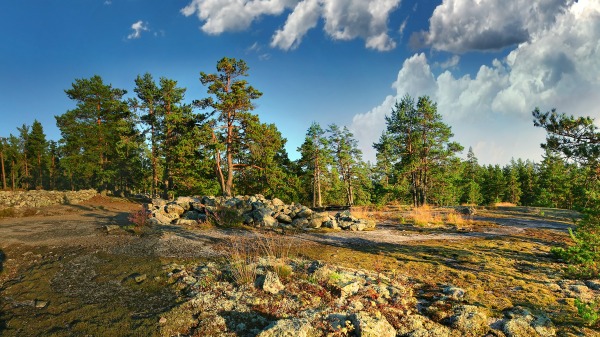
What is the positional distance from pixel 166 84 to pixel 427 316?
32.4 m

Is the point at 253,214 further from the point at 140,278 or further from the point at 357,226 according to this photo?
the point at 140,278

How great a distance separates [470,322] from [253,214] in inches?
459

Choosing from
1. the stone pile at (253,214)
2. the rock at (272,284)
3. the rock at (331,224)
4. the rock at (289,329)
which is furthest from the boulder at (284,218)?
A: the rock at (289,329)

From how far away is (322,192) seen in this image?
38969mm

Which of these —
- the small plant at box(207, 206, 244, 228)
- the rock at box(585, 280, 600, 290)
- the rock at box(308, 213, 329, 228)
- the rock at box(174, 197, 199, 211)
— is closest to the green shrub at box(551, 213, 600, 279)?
the rock at box(585, 280, 600, 290)

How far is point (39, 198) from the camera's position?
25125 mm

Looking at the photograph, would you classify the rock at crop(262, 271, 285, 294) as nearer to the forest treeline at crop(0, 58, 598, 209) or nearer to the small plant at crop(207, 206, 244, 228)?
the small plant at crop(207, 206, 244, 228)

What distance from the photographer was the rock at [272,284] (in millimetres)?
5086

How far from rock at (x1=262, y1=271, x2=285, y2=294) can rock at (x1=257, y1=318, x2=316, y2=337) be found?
1.10m

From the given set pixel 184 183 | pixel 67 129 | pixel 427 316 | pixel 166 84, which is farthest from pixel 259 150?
pixel 67 129

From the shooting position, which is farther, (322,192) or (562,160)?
(322,192)

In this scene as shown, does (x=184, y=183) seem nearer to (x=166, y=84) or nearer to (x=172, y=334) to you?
(x=166, y=84)

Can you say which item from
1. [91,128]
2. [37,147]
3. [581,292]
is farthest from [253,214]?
[37,147]

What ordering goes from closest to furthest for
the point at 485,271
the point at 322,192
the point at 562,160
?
the point at 485,271 < the point at 562,160 < the point at 322,192
